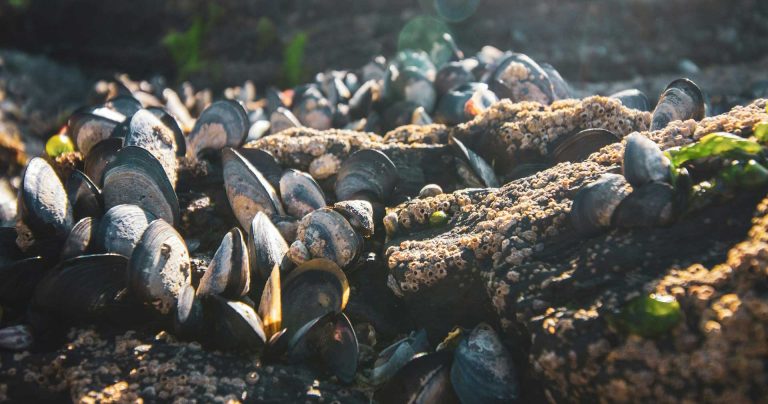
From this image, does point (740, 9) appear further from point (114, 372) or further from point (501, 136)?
point (114, 372)

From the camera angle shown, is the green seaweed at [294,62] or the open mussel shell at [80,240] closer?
the open mussel shell at [80,240]

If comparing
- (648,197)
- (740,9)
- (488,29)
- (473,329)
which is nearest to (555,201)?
(648,197)

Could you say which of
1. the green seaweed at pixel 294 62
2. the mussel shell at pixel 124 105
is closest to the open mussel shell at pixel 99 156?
the mussel shell at pixel 124 105

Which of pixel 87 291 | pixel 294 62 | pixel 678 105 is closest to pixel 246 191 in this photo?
pixel 87 291

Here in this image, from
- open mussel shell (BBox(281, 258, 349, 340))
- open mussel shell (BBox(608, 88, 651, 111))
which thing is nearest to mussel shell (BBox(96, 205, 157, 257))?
open mussel shell (BBox(281, 258, 349, 340))

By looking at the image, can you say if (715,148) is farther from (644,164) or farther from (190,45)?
(190,45)

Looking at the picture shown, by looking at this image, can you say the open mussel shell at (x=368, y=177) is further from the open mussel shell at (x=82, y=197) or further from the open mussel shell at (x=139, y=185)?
the open mussel shell at (x=82, y=197)

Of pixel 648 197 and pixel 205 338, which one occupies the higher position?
pixel 648 197
